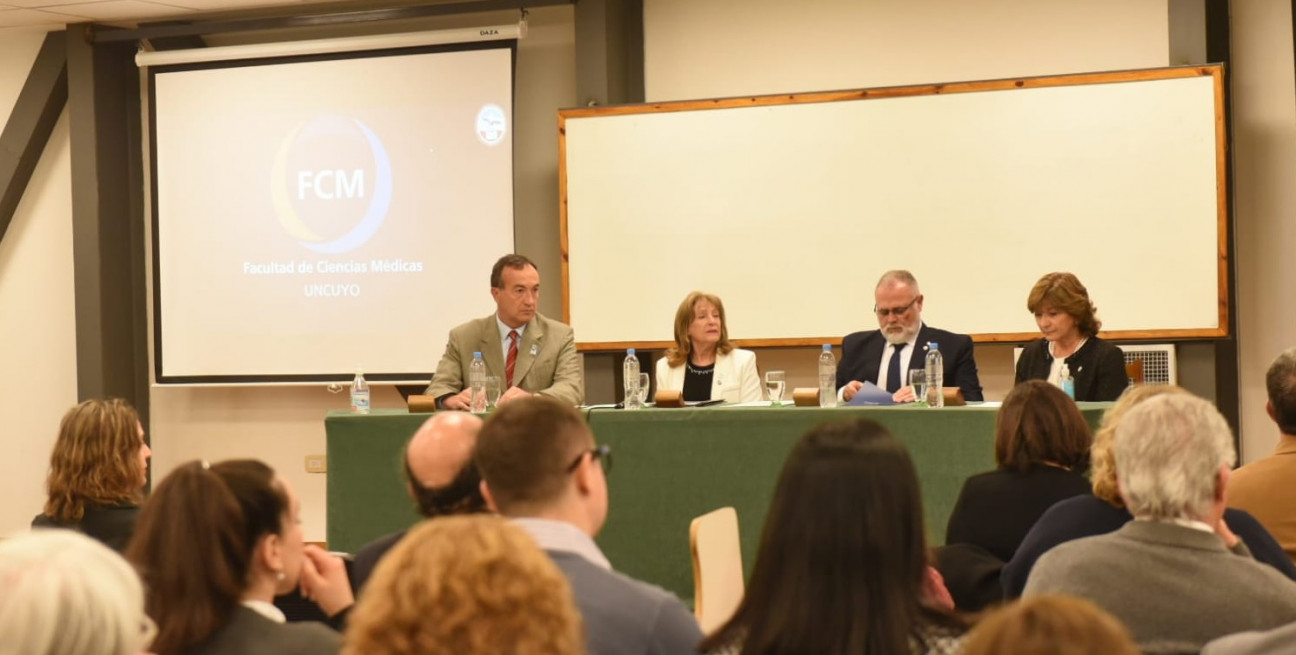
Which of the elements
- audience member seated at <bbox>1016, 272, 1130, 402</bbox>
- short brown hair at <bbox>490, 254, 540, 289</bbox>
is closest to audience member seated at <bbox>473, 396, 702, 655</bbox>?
audience member seated at <bbox>1016, 272, 1130, 402</bbox>

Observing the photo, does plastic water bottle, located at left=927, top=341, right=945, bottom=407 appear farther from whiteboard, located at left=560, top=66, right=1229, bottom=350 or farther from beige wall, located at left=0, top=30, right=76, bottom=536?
beige wall, located at left=0, top=30, right=76, bottom=536

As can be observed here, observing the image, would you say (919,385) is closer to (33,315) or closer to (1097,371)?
(1097,371)

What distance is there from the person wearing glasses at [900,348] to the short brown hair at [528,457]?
10.6 ft

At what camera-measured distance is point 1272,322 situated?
6.44 m

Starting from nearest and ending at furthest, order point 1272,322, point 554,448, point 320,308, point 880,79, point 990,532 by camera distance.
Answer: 1. point 554,448
2. point 990,532
3. point 1272,322
4. point 880,79
5. point 320,308

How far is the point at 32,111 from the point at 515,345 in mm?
4435

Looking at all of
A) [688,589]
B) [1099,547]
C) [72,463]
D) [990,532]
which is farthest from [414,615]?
[688,589]

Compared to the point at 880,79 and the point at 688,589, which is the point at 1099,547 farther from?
the point at 880,79

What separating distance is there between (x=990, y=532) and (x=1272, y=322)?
3.96 meters

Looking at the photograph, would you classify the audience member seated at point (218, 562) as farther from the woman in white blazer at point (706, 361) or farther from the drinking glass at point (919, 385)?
the woman in white blazer at point (706, 361)

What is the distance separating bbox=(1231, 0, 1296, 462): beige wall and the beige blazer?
336 centimetres

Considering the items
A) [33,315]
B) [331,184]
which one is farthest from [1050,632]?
[33,315]

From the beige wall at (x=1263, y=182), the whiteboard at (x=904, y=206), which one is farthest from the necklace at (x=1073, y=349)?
the beige wall at (x=1263, y=182)

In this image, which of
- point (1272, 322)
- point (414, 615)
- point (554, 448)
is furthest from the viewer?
point (1272, 322)
